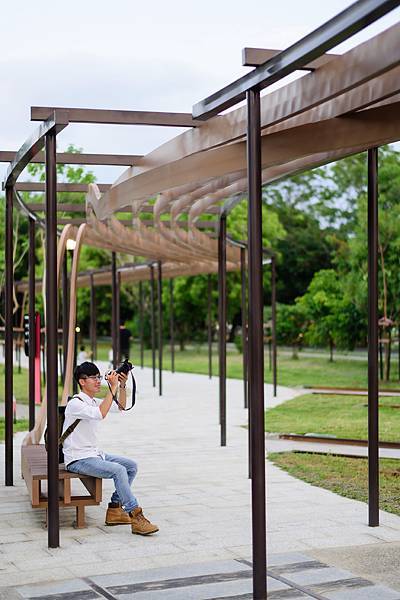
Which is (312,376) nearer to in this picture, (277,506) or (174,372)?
(174,372)

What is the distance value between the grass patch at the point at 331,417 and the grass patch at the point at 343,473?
2.20 m

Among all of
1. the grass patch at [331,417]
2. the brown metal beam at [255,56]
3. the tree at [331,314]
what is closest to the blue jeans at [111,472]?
the brown metal beam at [255,56]

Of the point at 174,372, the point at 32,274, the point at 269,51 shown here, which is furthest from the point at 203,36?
the point at 269,51

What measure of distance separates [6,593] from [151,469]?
4.84 meters

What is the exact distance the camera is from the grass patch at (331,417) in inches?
562

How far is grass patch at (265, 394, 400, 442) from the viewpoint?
1427 cm

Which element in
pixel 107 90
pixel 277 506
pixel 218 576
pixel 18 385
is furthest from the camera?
pixel 107 90

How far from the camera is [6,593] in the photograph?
19.6 feet

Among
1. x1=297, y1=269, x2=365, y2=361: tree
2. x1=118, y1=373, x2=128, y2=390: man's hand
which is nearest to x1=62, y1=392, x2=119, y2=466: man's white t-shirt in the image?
x1=118, y1=373, x2=128, y2=390: man's hand

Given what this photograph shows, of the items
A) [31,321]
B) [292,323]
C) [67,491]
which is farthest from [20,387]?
[67,491]

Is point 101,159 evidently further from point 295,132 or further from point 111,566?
point 111,566

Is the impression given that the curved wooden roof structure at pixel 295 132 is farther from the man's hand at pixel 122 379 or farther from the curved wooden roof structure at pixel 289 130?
the man's hand at pixel 122 379

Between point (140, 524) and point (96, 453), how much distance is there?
70cm

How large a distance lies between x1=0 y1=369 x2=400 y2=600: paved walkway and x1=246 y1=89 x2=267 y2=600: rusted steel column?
0.31m
